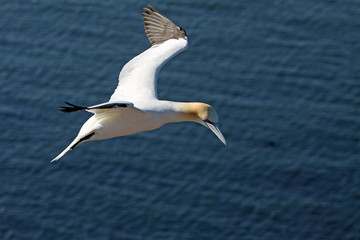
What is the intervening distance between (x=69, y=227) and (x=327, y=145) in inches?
380

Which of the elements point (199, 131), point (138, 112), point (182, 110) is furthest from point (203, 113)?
point (199, 131)

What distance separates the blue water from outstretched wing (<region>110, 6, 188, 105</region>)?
337 inches

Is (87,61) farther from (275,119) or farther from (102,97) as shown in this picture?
(275,119)

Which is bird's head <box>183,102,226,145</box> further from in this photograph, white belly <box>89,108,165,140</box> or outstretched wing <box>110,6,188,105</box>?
outstretched wing <box>110,6,188,105</box>

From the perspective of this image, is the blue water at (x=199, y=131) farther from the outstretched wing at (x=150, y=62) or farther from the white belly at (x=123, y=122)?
the white belly at (x=123, y=122)

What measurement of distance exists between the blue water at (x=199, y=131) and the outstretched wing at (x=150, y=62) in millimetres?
8564

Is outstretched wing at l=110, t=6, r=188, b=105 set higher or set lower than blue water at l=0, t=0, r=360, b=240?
higher

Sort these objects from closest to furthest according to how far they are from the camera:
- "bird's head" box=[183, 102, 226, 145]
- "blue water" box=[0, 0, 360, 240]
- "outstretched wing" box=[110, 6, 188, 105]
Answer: "bird's head" box=[183, 102, 226, 145]
"outstretched wing" box=[110, 6, 188, 105]
"blue water" box=[0, 0, 360, 240]

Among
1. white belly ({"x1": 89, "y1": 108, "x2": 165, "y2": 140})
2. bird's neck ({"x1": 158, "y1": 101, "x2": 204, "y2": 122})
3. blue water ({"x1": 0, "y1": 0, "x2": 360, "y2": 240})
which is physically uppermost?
bird's neck ({"x1": 158, "y1": 101, "x2": 204, "y2": 122})

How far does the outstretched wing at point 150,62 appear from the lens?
74.4 ft

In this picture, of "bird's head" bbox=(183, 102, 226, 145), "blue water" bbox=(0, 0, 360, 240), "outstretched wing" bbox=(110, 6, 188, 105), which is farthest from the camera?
"blue water" bbox=(0, 0, 360, 240)

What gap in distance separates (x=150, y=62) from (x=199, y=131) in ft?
34.5

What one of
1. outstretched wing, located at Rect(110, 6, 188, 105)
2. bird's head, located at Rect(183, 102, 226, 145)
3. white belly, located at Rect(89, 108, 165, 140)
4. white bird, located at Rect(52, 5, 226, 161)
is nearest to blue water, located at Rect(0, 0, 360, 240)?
outstretched wing, located at Rect(110, 6, 188, 105)

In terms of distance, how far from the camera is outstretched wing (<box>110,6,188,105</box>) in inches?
893
